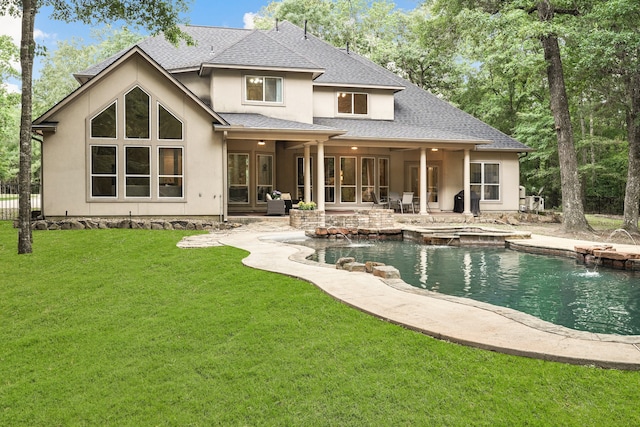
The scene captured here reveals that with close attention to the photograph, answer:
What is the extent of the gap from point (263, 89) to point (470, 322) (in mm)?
15576

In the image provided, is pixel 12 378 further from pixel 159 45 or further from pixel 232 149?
pixel 159 45

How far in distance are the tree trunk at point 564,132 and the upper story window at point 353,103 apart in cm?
752

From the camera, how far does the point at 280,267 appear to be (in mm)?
8148

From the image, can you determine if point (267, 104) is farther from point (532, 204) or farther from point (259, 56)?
point (532, 204)

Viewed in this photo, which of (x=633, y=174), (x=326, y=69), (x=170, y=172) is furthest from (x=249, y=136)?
(x=633, y=174)

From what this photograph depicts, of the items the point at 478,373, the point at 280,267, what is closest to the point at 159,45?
the point at 280,267

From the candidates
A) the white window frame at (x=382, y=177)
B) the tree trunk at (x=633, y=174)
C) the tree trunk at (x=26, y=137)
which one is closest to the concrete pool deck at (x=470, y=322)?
the tree trunk at (x=26, y=137)

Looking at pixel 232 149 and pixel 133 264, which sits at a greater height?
pixel 232 149

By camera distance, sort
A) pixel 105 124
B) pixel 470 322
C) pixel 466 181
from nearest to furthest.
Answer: pixel 470 322
pixel 105 124
pixel 466 181

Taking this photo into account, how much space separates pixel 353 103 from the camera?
70.8 feet

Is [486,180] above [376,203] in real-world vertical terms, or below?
above

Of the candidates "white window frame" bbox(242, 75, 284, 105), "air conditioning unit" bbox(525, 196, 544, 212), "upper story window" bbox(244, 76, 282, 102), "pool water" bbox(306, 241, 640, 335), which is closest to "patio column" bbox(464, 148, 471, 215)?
"air conditioning unit" bbox(525, 196, 544, 212)

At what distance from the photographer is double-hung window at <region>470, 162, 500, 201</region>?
2152cm

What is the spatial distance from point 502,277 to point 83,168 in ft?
40.8
